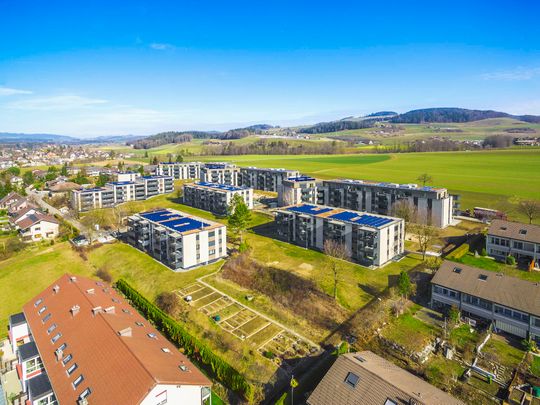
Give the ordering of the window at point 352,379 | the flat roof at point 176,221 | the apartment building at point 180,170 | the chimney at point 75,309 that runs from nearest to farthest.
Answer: the window at point 352,379 → the chimney at point 75,309 → the flat roof at point 176,221 → the apartment building at point 180,170

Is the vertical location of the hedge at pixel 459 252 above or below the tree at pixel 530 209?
below

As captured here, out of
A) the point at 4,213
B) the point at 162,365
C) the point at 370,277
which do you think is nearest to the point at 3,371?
the point at 162,365

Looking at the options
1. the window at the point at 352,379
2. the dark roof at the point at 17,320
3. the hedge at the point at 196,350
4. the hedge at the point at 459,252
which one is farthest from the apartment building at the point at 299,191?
the window at the point at 352,379

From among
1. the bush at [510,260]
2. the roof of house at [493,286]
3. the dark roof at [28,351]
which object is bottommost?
the dark roof at [28,351]

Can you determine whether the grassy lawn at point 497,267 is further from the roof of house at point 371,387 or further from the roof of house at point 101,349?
the roof of house at point 101,349

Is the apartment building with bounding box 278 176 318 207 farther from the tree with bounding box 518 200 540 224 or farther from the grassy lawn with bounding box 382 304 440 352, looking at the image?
the grassy lawn with bounding box 382 304 440 352

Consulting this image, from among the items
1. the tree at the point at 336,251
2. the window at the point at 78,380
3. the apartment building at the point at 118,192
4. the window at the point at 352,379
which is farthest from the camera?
the apartment building at the point at 118,192

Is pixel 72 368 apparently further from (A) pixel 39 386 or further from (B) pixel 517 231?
(B) pixel 517 231

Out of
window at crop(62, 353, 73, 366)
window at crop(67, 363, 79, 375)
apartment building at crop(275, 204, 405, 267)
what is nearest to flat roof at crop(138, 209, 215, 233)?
apartment building at crop(275, 204, 405, 267)
